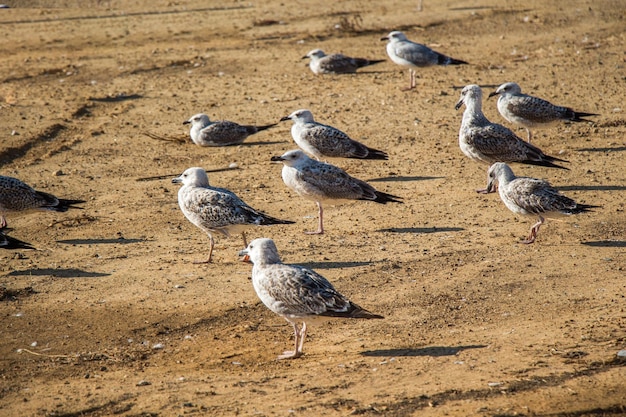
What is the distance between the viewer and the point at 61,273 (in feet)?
32.0

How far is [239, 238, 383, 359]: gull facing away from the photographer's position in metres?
7.55

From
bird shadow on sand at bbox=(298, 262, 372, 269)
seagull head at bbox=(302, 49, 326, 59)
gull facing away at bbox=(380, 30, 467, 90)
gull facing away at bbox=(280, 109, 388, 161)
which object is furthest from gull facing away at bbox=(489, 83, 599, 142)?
seagull head at bbox=(302, 49, 326, 59)

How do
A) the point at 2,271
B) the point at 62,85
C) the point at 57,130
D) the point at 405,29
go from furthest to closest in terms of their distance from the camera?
1. the point at 405,29
2. the point at 62,85
3. the point at 57,130
4. the point at 2,271

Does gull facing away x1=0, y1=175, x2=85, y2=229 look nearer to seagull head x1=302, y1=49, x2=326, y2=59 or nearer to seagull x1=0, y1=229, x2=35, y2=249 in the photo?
seagull x1=0, y1=229, x2=35, y2=249

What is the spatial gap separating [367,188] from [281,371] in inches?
157

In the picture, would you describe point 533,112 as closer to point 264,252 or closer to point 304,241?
point 304,241

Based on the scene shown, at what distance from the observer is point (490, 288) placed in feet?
29.3

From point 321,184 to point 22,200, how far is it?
3686 millimetres

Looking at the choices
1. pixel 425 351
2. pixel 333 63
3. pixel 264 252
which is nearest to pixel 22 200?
pixel 264 252

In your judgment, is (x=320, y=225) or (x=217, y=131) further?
(x=217, y=131)

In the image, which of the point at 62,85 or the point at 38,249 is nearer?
the point at 38,249

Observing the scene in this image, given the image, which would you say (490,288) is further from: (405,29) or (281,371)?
(405,29)

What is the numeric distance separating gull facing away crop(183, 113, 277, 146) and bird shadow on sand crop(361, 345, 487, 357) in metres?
7.12

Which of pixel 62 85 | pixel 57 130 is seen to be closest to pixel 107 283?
pixel 57 130
